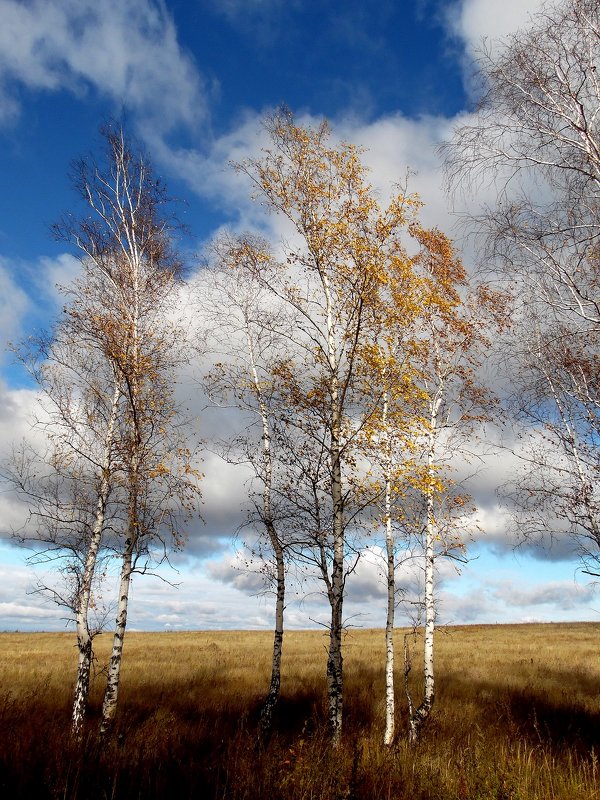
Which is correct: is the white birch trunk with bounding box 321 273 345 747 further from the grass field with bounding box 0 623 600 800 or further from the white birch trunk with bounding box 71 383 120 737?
the white birch trunk with bounding box 71 383 120 737

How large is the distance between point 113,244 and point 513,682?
59.5 ft

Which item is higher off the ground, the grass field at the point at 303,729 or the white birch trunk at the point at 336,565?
the white birch trunk at the point at 336,565

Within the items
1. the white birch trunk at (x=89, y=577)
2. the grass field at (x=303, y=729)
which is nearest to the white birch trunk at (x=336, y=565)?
the grass field at (x=303, y=729)

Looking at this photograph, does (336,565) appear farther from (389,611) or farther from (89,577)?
(89,577)

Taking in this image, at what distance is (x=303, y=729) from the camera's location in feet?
18.1

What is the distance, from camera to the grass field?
498 cm

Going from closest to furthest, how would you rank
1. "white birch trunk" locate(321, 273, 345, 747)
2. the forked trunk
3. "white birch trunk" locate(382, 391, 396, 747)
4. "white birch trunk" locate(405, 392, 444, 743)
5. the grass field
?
the grass field
"white birch trunk" locate(321, 273, 345, 747)
the forked trunk
"white birch trunk" locate(382, 391, 396, 747)
"white birch trunk" locate(405, 392, 444, 743)

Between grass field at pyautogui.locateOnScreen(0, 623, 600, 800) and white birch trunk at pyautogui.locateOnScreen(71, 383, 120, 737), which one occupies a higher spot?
white birch trunk at pyautogui.locateOnScreen(71, 383, 120, 737)

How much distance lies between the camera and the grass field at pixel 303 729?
4.98 m

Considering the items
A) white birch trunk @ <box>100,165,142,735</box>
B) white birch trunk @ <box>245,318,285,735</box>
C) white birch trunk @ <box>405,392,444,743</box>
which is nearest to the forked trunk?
white birch trunk @ <box>100,165,142,735</box>

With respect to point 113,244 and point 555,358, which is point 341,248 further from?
point 113,244

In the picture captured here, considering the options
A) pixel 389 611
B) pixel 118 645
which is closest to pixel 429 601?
pixel 389 611

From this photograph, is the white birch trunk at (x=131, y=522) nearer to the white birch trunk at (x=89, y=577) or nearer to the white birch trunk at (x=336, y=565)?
the white birch trunk at (x=89, y=577)

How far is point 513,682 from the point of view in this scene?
1761cm
